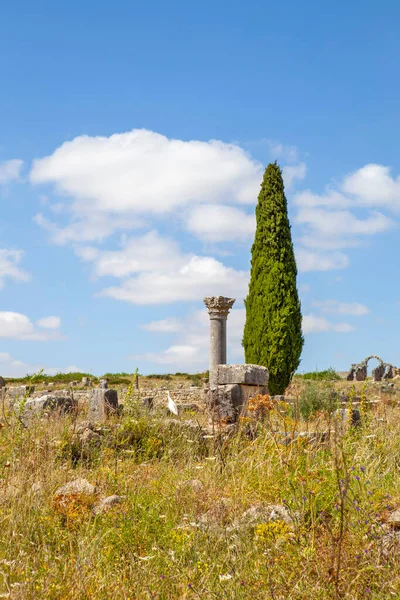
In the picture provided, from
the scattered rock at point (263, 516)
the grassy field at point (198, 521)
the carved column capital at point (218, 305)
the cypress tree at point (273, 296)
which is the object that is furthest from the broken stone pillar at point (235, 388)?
the cypress tree at point (273, 296)

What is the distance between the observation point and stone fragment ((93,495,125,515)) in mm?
5554

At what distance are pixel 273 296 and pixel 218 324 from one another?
12.3ft

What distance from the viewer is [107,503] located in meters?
5.66

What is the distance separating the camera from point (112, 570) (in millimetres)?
4574

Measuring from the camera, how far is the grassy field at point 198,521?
402 centimetres

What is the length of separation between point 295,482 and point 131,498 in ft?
4.74

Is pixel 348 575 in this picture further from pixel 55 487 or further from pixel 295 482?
pixel 55 487

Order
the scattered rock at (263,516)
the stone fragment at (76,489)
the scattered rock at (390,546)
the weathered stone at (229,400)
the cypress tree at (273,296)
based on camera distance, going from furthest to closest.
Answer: the cypress tree at (273,296)
the weathered stone at (229,400)
the stone fragment at (76,489)
the scattered rock at (263,516)
the scattered rock at (390,546)

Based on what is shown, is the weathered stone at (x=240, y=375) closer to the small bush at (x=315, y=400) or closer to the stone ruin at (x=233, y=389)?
the stone ruin at (x=233, y=389)

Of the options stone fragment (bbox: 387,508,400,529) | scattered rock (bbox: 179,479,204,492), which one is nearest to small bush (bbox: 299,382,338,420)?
scattered rock (bbox: 179,479,204,492)

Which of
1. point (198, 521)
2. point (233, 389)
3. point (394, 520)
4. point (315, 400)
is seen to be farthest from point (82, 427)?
point (315, 400)

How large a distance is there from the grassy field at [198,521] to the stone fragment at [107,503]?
4cm

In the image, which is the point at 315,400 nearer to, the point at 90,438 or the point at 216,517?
the point at 90,438

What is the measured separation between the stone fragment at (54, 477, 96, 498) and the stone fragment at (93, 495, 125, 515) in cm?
24
